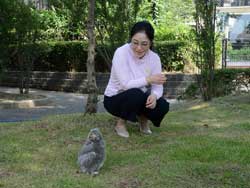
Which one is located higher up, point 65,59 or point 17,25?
point 17,25

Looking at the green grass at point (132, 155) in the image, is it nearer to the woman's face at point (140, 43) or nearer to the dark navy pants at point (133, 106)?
the dark navy pants at point (133, 106)

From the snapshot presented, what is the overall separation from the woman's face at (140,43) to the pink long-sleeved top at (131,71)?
8 centimetres

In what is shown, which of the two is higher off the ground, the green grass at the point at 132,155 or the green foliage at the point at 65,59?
the green foliage at the point at 65,59

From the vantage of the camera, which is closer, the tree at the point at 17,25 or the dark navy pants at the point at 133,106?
the dark navy pants at the point at 133,106

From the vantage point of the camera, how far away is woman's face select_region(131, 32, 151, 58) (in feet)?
17.4

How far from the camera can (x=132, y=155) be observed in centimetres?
472

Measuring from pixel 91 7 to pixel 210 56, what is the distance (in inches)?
183

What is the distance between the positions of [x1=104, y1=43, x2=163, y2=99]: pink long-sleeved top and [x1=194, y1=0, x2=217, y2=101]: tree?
498cm

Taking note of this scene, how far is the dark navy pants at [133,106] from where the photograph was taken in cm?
520

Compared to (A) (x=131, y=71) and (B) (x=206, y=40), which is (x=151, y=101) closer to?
(A) (x=131, y=71)

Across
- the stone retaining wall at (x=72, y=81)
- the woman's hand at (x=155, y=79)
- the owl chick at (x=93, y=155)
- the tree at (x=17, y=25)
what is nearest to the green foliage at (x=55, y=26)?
the stone retaining wall at (x=72, y=81)

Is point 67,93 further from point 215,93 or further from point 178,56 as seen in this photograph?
point 215,93

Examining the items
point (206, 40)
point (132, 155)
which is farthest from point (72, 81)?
point (132, 155)

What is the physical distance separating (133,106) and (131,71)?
1.35 ft
